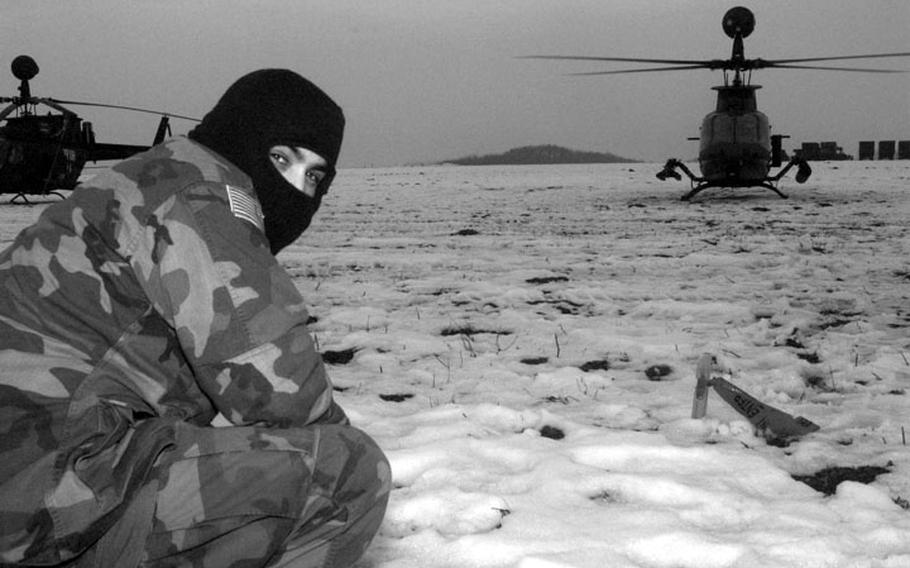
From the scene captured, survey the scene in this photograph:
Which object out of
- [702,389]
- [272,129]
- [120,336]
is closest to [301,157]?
[272,129]

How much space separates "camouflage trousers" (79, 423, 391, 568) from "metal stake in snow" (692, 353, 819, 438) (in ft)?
8.14

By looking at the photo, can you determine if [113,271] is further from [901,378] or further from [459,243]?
[459,243]

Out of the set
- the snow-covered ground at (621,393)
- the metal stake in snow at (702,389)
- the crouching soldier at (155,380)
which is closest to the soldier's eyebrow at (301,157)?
the crouching soldier at (155,380)

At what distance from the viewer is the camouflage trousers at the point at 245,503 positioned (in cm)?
201

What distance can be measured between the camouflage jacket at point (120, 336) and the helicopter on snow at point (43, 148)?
19.4m

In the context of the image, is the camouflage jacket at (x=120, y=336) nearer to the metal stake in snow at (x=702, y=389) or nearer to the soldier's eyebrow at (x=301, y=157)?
the soldier's eyebrow at (x=301, y=157)

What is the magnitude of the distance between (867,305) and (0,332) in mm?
6897

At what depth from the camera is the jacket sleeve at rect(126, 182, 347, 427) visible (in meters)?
1.97

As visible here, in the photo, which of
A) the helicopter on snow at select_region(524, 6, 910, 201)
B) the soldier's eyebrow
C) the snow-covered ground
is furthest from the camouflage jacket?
the helicopter on snow at select_region(524, 6, 910, 201)

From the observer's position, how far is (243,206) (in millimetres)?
2111

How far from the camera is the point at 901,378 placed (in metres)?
4.98

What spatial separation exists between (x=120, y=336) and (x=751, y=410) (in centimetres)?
320

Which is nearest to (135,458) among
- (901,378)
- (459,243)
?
(901,378)

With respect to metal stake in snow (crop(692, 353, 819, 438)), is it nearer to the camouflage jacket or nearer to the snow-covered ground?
the snow-covered ground
